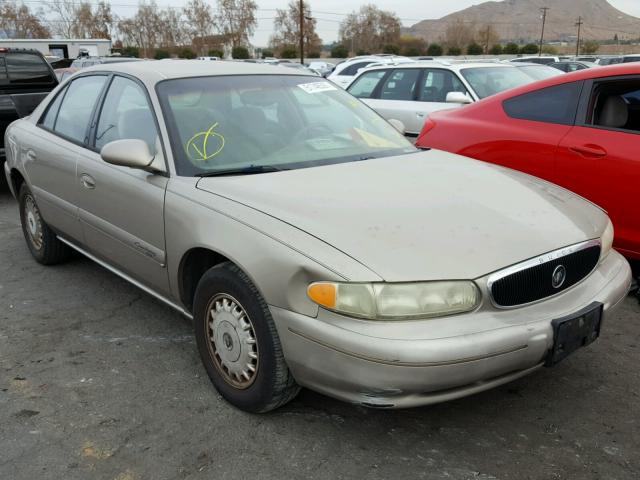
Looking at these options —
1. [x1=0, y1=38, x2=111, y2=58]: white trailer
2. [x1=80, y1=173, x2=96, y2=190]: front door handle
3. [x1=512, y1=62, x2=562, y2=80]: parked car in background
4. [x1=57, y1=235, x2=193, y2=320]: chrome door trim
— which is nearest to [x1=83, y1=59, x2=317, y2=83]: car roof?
[x1=80, y1=173, x2=96, y2=190]: front door handle

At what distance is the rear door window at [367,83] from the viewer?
8.71 metres

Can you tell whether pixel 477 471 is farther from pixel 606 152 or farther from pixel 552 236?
pixel 606 152

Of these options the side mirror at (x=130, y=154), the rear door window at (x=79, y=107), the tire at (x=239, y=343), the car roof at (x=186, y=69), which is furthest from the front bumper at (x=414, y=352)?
the rear door window at (x=79, y=107)

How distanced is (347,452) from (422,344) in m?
0.67

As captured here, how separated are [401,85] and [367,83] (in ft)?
2.28

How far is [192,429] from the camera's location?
2703mm

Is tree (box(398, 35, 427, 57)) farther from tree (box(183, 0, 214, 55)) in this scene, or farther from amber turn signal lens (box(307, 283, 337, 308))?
amber turn signal lens (box(307, 283, 337, 308))

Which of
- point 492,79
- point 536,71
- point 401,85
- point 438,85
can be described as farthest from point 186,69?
point 536,71

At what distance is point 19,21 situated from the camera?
2653 inches

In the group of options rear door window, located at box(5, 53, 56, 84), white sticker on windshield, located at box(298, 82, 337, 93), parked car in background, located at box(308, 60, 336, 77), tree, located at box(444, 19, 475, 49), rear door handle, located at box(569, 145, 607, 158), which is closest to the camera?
white sticker on windshield, located at box(298, 82, 337, 93)

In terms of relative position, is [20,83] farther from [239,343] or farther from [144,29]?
[144,29]

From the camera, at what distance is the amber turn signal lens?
2.25m

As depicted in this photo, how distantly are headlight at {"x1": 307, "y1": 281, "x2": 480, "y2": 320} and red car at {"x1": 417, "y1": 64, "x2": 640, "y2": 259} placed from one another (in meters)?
2.10

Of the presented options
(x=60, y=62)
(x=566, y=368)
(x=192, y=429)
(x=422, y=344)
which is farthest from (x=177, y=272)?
(x=60, y=62)
